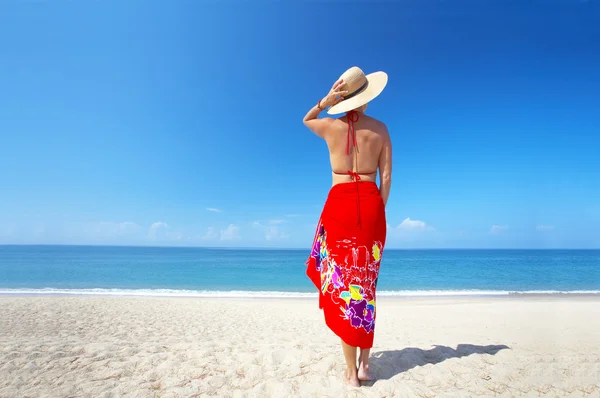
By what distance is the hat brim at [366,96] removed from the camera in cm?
257

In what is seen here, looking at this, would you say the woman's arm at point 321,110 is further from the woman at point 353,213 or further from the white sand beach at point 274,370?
the white sand beach at point 274,370

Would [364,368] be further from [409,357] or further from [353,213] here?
[353,213]

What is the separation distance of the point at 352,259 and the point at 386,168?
34.6 inches

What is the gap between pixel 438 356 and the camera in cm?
334

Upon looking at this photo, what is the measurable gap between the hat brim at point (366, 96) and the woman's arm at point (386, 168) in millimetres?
368

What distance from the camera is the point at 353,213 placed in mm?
2578

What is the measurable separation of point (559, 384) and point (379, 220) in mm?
2150

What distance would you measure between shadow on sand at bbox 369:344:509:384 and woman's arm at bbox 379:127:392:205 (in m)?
1.62

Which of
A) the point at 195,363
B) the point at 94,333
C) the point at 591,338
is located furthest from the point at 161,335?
the point at 591,338

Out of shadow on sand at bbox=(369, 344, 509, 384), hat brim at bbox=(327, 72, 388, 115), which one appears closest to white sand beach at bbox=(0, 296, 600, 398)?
shadow on sand at bbox=(369, 344, 509, 384)

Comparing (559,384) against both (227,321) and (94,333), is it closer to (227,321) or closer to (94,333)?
(227,321)

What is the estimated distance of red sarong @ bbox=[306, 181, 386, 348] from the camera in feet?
8.22

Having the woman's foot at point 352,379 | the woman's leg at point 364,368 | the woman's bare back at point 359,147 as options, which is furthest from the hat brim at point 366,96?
the woman's foot at point 352,379

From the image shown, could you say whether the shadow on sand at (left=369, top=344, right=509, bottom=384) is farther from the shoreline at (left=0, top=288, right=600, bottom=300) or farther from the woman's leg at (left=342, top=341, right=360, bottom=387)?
the shoreline at (left=0, top=288, right=600, bottom=300)
